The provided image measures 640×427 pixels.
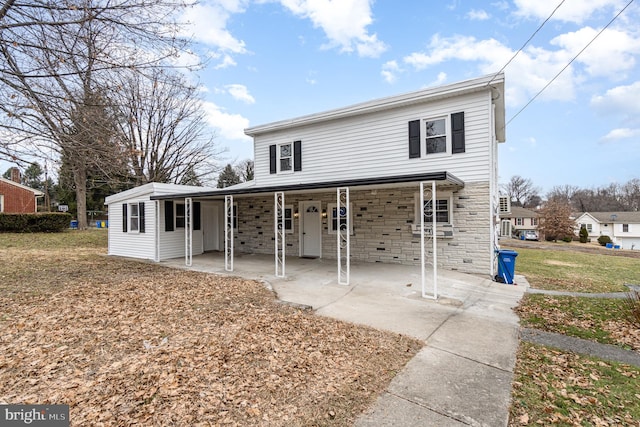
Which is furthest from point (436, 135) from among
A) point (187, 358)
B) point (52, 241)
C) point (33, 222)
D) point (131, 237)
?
point (33, 222)

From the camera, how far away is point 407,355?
3516mm

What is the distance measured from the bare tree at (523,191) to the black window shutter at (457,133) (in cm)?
5874

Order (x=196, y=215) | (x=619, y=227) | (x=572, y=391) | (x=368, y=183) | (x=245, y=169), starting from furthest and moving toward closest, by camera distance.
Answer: (x=619, y=227), (x=245, y=169), (x=196, y=215), (x=368, y=183), (x=572, y=391)

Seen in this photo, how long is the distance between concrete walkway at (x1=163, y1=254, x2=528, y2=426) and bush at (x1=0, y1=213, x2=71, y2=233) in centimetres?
1574

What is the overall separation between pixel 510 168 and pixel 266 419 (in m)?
63.6

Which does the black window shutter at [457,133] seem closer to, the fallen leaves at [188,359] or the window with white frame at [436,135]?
the window with white frame at [436,135]

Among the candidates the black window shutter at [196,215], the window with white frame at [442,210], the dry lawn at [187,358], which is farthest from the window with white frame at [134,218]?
the window with white frame at [442,210]

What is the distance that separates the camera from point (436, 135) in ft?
28.9

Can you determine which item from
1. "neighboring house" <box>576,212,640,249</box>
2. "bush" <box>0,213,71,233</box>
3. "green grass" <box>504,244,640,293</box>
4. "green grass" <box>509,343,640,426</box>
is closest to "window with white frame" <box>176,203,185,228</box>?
"green grass" <box>509,343,640,426</box>

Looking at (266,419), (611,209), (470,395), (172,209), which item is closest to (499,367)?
(470,395)

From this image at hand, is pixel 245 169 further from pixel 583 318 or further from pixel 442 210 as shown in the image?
pixel 583 318

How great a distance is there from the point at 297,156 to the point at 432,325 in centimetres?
823

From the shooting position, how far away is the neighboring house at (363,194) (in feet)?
26.6

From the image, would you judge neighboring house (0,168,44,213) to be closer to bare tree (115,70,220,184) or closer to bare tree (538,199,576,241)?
bare tree (115,70,220,184)
